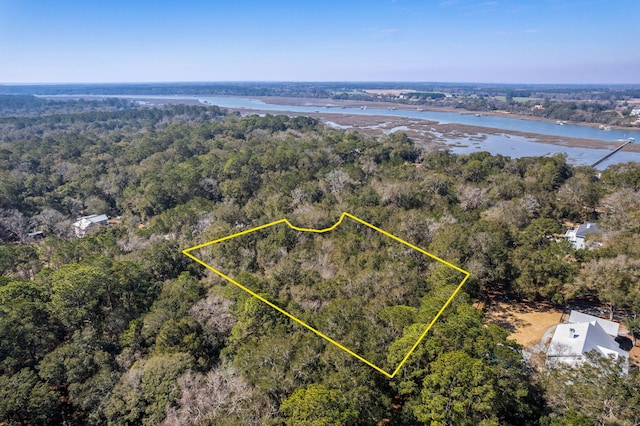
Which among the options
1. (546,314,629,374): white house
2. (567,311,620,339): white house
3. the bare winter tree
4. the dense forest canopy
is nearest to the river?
the dense forest canopy

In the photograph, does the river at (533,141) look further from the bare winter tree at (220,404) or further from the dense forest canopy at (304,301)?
the bare winter tree at (220,404)

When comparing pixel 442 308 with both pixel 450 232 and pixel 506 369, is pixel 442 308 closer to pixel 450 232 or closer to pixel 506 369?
pixel 506 369

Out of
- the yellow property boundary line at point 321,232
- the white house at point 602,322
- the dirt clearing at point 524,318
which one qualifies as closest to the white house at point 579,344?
the white house at point 602,322

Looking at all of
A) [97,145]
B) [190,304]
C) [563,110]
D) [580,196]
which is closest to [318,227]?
[190,304]

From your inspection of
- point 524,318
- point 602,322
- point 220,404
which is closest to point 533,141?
point 524,318

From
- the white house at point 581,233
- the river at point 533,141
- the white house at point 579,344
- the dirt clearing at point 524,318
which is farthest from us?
the river at point 533,141

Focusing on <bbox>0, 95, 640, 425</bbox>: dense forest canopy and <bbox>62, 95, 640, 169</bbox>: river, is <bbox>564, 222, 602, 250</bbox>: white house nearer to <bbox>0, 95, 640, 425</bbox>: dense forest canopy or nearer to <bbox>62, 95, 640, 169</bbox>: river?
<bbox>0, 95, 640, 425</bbox>: dense forest canopy
